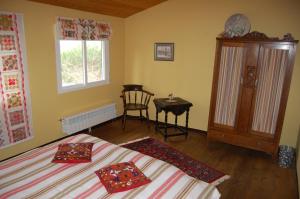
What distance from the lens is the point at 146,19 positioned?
15.2 feet

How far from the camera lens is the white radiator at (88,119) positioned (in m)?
3.87

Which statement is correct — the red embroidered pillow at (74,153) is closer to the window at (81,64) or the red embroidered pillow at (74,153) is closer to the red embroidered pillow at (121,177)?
the red embroidered pillow at (121,177)

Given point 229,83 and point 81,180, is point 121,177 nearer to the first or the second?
point 81,180

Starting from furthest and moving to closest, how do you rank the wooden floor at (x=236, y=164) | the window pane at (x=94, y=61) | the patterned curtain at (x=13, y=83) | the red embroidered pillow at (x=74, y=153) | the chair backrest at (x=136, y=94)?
the chair backrest at (x=136, y=94)
the window pane at (x=94, y=61)
the patterned curtain at (x=13, y=83)
the wooden floor at (x=236, y=164)
the red embroidered pillow at (x=74, y=153)

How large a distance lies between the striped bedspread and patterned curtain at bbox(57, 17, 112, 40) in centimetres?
219

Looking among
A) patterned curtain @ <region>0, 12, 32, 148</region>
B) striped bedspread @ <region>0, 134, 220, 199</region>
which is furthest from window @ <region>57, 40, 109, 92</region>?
striped bedspread @ <region>0, 134, 220, 199</region>

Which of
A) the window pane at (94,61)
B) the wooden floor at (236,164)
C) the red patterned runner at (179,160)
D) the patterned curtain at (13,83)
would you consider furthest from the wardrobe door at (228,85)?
the patterned curtain at (13,83)

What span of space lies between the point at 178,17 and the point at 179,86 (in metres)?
1.30

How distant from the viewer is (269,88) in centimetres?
333

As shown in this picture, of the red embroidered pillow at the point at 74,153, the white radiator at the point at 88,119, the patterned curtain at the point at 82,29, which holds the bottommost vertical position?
the white radiator at the point at 88,119

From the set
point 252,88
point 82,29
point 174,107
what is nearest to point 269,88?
point 252,88

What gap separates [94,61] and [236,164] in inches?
123

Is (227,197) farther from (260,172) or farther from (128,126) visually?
(128,126)

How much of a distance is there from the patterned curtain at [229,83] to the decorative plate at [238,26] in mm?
240
